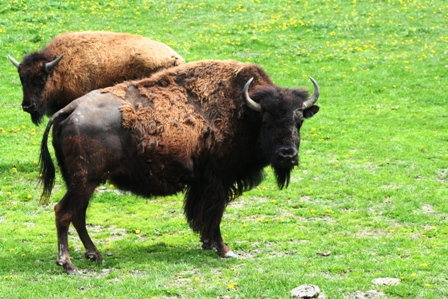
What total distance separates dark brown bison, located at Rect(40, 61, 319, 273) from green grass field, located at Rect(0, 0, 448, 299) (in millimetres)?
714

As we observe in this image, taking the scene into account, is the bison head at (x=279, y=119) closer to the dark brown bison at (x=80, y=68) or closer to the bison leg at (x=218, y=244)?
the bison leg at (x=218, y=244)

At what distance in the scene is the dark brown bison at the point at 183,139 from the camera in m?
9.23

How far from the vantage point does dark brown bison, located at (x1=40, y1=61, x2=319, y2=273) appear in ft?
30.3

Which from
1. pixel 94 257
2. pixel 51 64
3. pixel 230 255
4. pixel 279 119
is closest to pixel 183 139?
pixel 279 119

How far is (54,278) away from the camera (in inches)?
342

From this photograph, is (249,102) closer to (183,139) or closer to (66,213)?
(183,139)

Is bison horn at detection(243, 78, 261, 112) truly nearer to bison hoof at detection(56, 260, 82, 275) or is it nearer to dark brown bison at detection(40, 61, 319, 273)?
dark brown bison at detection(40, 61, 319, 273)

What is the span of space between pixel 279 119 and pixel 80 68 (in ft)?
18.1

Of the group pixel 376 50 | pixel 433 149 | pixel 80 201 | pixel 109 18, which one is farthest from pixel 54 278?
pixel 109 18

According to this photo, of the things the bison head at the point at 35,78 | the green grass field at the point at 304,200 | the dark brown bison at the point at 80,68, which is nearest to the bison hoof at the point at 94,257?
the green grass field at the point at 304,200

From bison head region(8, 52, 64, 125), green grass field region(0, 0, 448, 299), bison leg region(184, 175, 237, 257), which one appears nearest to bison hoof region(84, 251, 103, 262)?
green grass field region(0, 0, 448, 299)

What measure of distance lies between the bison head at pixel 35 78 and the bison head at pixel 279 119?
5.31 m

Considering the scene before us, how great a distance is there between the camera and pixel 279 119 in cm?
983

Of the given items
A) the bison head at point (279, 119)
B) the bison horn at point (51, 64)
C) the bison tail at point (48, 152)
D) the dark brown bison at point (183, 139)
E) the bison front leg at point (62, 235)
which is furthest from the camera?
the bison horn at point (51, 64)
